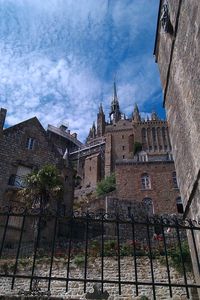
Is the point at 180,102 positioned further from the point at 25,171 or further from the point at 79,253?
the point at 25,171

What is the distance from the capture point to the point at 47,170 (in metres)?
19.8

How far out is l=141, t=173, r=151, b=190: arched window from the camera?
31891 millimetres

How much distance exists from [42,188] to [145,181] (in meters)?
15.6

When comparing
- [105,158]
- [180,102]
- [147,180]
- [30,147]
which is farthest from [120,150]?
[180,102]

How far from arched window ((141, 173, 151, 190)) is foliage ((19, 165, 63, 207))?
14.3 meters

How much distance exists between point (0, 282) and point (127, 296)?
17.9 ft

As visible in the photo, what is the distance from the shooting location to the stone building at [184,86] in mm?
6254

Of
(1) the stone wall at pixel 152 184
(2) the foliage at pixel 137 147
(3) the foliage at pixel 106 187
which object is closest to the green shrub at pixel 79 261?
(1) the stone wall at pixel 152 184

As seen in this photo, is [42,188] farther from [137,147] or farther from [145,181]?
[137,147]

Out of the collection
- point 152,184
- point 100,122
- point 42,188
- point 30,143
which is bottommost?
point 42,188

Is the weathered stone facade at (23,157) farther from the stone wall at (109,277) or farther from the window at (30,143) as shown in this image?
the stone wall at (109,277)

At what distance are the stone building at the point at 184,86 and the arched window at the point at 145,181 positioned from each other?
77.0 feet

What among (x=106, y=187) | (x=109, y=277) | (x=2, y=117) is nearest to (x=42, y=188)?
(x=2, y=117)

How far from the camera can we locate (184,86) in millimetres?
7078
